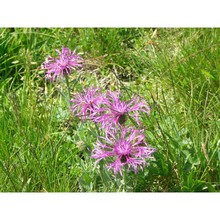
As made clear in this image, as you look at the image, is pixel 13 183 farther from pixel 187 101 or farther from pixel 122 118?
pixel 187 101

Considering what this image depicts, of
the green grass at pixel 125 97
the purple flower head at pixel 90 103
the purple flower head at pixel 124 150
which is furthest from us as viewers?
the green grass at pixel 125 97

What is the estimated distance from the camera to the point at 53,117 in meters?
2.37

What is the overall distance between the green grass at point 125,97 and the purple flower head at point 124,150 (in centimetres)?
10

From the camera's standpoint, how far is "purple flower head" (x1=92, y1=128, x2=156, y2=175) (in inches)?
66.0

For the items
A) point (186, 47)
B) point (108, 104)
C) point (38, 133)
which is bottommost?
point (38, 133)

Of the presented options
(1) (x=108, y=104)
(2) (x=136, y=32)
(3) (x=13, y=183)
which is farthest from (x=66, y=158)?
(2) (x=136, y=32)

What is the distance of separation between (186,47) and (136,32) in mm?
477

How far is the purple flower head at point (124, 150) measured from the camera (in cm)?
168

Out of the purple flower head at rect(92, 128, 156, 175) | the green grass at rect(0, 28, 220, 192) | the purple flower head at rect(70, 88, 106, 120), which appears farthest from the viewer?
the green grass at rect(0, 28, 220, 192)

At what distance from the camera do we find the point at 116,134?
1784 millimetres

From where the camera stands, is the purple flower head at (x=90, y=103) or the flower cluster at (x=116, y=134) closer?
the flower cluster at (x=116, y=134)

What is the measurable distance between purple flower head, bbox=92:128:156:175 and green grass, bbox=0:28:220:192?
10 centimetres

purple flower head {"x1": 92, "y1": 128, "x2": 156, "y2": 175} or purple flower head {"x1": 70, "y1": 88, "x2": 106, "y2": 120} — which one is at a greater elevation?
purple flower head {"x1": 70, "y1": 88, "x2": 106, "y2": 120}

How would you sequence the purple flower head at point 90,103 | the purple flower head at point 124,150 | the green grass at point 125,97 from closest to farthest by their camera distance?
the purple flower head at point 124,150 < the purple flower head at point 90,103 < the green grass at point 125,97
